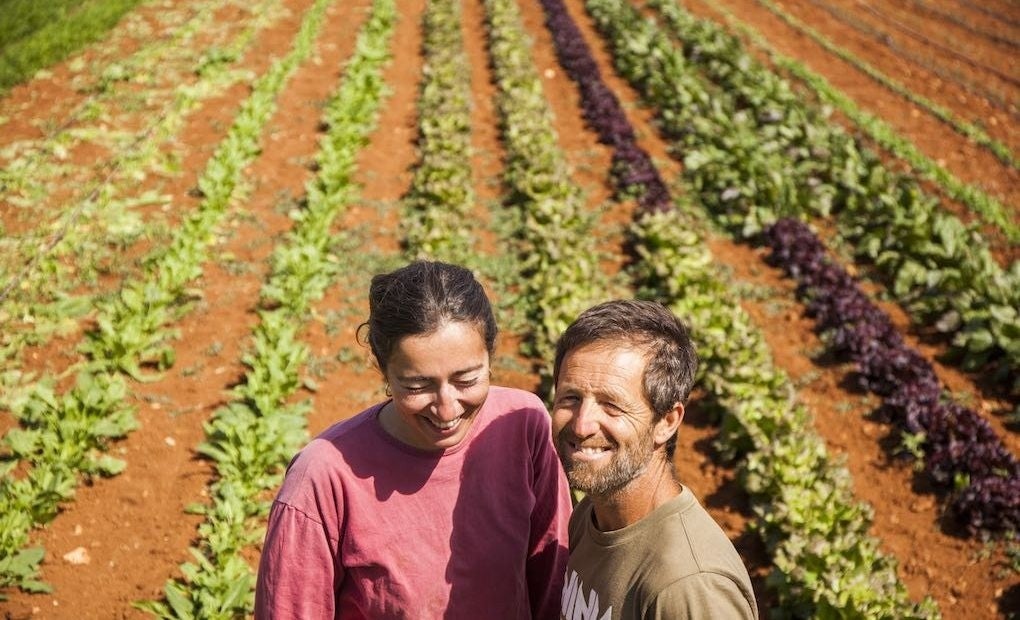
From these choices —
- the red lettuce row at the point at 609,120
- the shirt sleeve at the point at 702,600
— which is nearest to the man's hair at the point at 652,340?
the shirt sleeve at the point at 702,600

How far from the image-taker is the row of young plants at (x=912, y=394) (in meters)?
5.14

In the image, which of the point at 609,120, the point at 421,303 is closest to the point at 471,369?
the point at 421,303

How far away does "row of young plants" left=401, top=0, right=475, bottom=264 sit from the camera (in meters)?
7.77

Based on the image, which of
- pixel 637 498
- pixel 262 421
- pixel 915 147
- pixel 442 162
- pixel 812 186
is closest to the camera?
pixel 637 498

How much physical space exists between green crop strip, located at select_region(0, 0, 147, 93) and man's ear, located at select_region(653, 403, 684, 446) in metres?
10.8

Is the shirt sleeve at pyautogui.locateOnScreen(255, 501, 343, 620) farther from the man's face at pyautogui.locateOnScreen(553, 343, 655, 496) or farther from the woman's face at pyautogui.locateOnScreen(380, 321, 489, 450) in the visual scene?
the man's face at pyautogui.locateOnScreen(553, 343, 655, 496)

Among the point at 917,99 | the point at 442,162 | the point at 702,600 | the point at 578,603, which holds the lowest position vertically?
the point at 917,99

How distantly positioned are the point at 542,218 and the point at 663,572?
645cm

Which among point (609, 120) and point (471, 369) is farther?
point (609, 120)

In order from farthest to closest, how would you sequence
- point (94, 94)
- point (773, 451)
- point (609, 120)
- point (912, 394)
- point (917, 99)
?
point (917, 99) < point (94, 94) < point (609, 120) < point (912, 394) < point (773, 451)

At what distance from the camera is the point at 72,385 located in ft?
19.7

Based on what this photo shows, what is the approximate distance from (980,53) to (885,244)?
8.34 meters

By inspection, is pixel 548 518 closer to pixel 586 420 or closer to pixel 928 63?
pixel 586 420

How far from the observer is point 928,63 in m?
13.6
